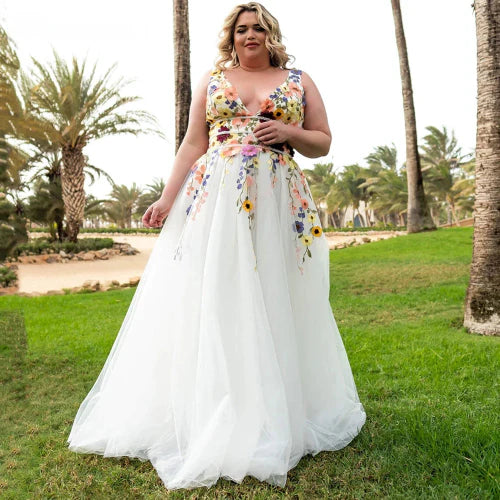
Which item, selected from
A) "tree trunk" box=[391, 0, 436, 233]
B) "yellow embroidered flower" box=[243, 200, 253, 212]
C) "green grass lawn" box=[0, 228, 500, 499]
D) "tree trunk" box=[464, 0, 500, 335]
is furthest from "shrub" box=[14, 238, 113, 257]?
"yellow embroidered flower" box=[243, 200, 253, 212]

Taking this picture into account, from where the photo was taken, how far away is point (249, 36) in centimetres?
263

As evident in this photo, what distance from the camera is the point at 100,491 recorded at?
7.77ft

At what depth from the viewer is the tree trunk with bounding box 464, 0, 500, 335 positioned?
539cm

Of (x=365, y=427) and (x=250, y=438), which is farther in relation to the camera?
(x=365, y=427)

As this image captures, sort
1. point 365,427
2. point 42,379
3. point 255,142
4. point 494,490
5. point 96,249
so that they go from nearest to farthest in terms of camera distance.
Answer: point 494,490 → point 255,142 → point 365,427 → point 42,379 → point 96,249

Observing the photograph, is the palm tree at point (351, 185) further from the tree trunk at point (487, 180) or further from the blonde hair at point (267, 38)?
the blonde hair at point (267, 38)

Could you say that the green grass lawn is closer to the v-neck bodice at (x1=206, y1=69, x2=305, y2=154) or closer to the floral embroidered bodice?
the floral embroidered bodice

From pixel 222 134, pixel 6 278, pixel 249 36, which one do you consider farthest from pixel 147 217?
pixel 6 278

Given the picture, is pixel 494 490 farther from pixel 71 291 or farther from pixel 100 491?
pixel 71 291

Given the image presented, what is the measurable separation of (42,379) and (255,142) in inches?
134

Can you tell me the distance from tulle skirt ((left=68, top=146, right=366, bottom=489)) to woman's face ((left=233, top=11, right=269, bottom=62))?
546mm

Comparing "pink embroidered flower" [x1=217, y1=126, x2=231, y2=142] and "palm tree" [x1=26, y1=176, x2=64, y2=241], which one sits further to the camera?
"palm tree" [x1=26, y1=176, x2=64, y2=241]

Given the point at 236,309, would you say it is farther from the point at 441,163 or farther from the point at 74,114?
the point at 441,163

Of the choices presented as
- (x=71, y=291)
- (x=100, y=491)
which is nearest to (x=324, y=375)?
(x=100, y=491)
